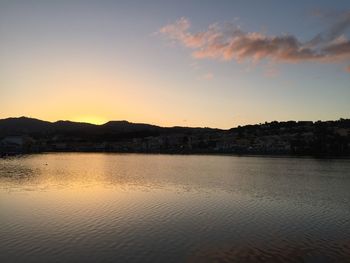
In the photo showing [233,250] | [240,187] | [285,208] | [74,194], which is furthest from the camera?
[240,187]

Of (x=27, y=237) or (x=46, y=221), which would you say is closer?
(x=27, y=237)

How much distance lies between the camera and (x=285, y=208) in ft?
117

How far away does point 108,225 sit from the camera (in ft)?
88.5

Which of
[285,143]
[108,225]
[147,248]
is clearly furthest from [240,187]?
[285,143]

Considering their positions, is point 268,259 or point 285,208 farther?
point 285,208

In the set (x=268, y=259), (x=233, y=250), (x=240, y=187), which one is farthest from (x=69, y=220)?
(x=240, y=187)

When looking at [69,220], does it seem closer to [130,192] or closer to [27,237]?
[27,237]

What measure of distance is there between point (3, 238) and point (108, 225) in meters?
6.95

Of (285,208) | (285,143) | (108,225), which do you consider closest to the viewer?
(108,225)

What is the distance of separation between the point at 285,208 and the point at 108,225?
17428 mm

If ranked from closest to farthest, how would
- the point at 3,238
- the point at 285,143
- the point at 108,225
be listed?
the point at 3,238
the point at 108,225
the point at 285,143

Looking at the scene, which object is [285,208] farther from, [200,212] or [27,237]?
[27,237]

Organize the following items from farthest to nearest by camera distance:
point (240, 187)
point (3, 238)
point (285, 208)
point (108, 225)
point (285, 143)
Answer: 1. point (285, 143)
2. point (240, 187)
3. point (285, 208)
4. point (108, 225)
5. point (3, 238)

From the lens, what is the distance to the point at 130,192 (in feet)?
149
